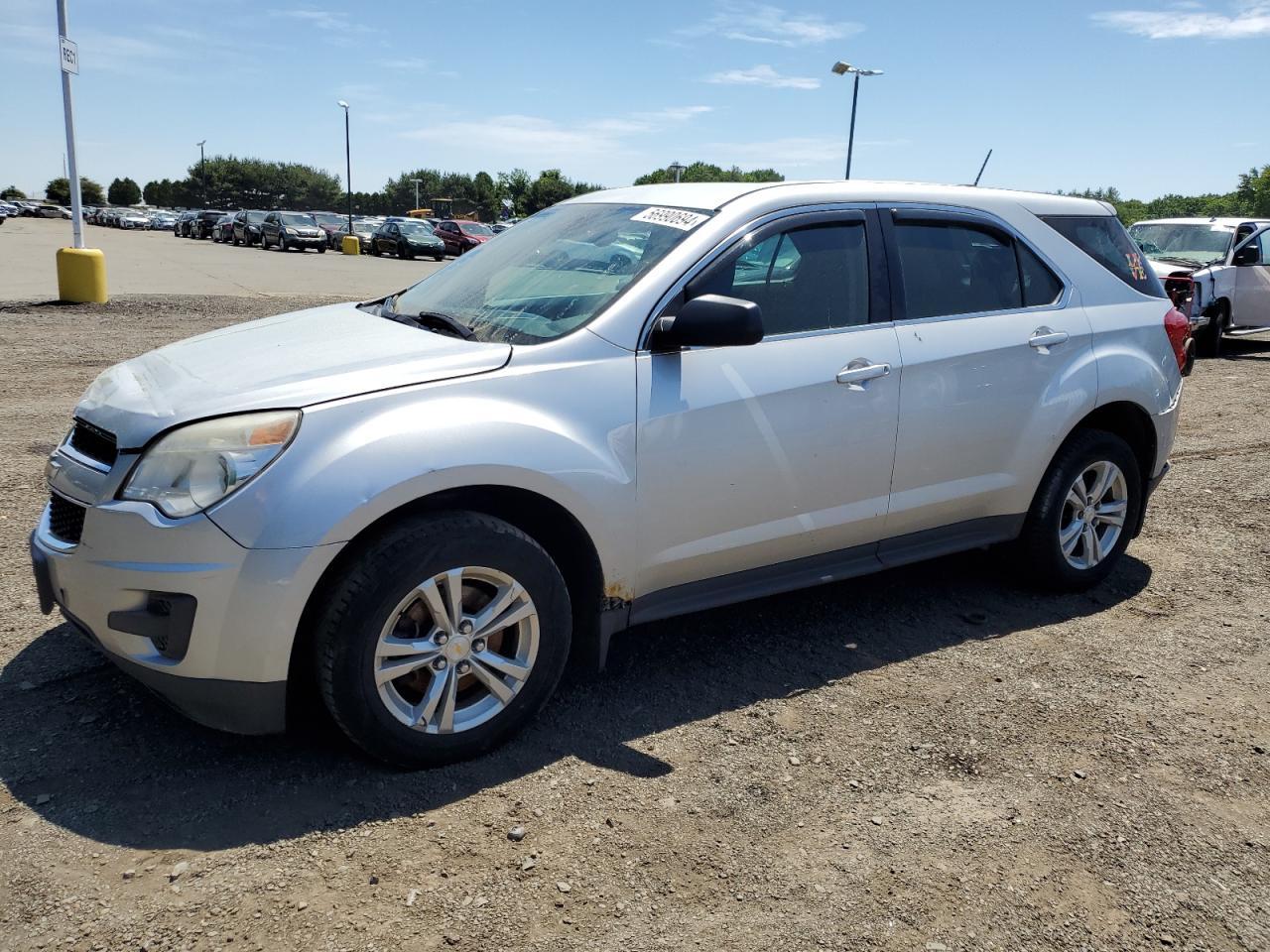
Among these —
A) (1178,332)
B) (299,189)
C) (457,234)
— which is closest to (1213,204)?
(457,234)

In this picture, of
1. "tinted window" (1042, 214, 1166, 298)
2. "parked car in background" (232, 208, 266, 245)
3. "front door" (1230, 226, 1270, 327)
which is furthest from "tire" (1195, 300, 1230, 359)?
"parked car in background" (232, 208, 266, 245)

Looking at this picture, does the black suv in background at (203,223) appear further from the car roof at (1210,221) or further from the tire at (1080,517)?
the tire at (1080,517)

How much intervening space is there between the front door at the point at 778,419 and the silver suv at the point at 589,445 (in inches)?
0.4

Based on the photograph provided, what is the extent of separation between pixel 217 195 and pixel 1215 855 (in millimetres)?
136504

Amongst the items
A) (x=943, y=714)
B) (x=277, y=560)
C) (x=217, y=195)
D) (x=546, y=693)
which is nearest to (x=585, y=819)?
(x=546, y=693)

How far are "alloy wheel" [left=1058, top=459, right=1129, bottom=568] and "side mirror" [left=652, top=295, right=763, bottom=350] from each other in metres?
2.07

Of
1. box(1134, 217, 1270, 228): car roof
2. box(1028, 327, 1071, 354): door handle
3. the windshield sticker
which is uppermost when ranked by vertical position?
box(1134, 217, 1270, 228): car roof

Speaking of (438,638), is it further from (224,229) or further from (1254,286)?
(224,229)

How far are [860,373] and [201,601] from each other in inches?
92.2

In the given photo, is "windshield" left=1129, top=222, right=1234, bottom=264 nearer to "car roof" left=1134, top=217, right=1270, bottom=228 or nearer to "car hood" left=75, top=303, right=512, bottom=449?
"car roof" left=1134, top=217, right=1270, bottom=228

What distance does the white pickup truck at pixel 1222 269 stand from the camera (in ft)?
42.0

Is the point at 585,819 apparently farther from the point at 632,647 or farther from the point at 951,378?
the point at 951,378

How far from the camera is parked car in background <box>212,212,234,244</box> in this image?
47219mm

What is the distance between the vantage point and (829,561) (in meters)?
3.92
